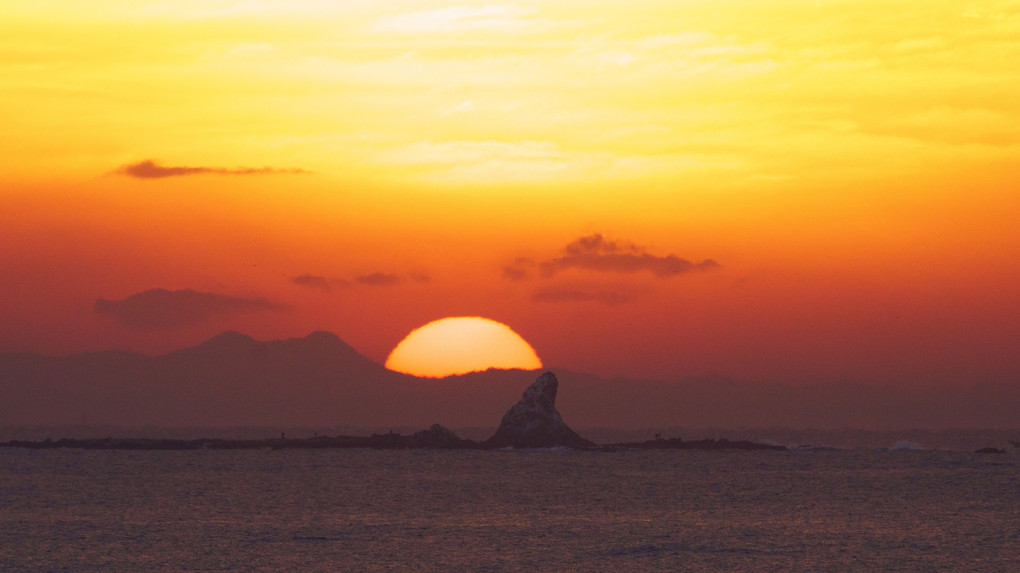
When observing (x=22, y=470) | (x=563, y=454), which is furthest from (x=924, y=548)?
(x=563, y=454)

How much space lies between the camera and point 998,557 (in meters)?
39.1

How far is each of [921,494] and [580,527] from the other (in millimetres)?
34430

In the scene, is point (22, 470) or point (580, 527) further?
point (22, 470)

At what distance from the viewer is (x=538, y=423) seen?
163 m

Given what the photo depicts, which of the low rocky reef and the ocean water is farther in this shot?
the low rocky reef

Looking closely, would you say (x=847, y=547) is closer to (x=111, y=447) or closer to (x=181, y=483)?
(x=181, y=483)

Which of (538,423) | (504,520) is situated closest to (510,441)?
(538,423)

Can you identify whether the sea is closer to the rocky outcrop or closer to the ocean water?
the ocean water

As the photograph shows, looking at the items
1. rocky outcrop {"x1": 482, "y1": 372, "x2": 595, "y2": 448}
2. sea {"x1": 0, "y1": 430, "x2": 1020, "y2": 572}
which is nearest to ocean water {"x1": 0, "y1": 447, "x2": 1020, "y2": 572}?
sea {"x1": 0, "y1": 430, "x2": 1020, "y2": 572}

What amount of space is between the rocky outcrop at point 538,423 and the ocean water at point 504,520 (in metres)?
54.9

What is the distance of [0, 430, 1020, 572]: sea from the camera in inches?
1495

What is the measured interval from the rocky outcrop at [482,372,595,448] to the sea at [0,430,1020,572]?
54.2 meters

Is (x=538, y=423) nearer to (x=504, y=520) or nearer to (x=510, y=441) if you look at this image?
(x=510, y=441)

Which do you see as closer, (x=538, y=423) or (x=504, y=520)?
(x=504, y=520)
